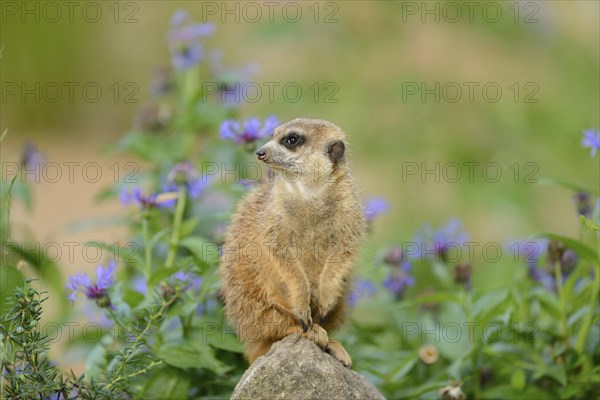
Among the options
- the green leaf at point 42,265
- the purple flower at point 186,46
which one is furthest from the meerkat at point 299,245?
the purple flower at point 186,46

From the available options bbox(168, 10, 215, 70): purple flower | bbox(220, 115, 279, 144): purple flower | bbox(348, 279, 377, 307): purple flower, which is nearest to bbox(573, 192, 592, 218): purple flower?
bbox(348, 279, 377, 307): purple flower

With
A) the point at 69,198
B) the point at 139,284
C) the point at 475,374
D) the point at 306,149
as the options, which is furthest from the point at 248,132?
the point at 69,198

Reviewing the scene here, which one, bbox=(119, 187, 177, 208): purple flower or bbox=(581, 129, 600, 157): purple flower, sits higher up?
bbox=(581, 129, 600, 157): purple flower

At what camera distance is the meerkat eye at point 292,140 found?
290 cm

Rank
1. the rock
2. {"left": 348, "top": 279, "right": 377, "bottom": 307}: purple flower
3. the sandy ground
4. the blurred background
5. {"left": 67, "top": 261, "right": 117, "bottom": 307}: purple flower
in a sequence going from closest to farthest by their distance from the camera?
the rock < {"left": 67, "top": 261, "right": 117, "bottom": 307}: purple flower < {"left": 348, "top": 279, "right": 377, "bottom": 307}: purple flower < the blurred background < the sandy ground

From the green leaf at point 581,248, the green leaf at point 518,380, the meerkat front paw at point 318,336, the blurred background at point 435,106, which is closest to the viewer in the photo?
the meerkat front paw at point 318,336

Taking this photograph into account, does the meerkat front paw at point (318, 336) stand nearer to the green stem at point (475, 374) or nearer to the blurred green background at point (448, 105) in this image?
the green stem at point (475, 374)

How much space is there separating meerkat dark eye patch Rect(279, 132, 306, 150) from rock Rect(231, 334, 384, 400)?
61cm

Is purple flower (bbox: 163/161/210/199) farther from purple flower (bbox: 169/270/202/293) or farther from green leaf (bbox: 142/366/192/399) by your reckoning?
green leaf (bbox: 142/366/192/399)

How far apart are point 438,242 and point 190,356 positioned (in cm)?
117

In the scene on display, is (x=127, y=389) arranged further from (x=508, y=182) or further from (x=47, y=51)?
(x=47, y=51)

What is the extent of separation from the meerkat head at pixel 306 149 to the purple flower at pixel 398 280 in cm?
99

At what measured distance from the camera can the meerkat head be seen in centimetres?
289

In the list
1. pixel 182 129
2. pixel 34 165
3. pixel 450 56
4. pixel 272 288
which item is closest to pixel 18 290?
pixel 272 288
